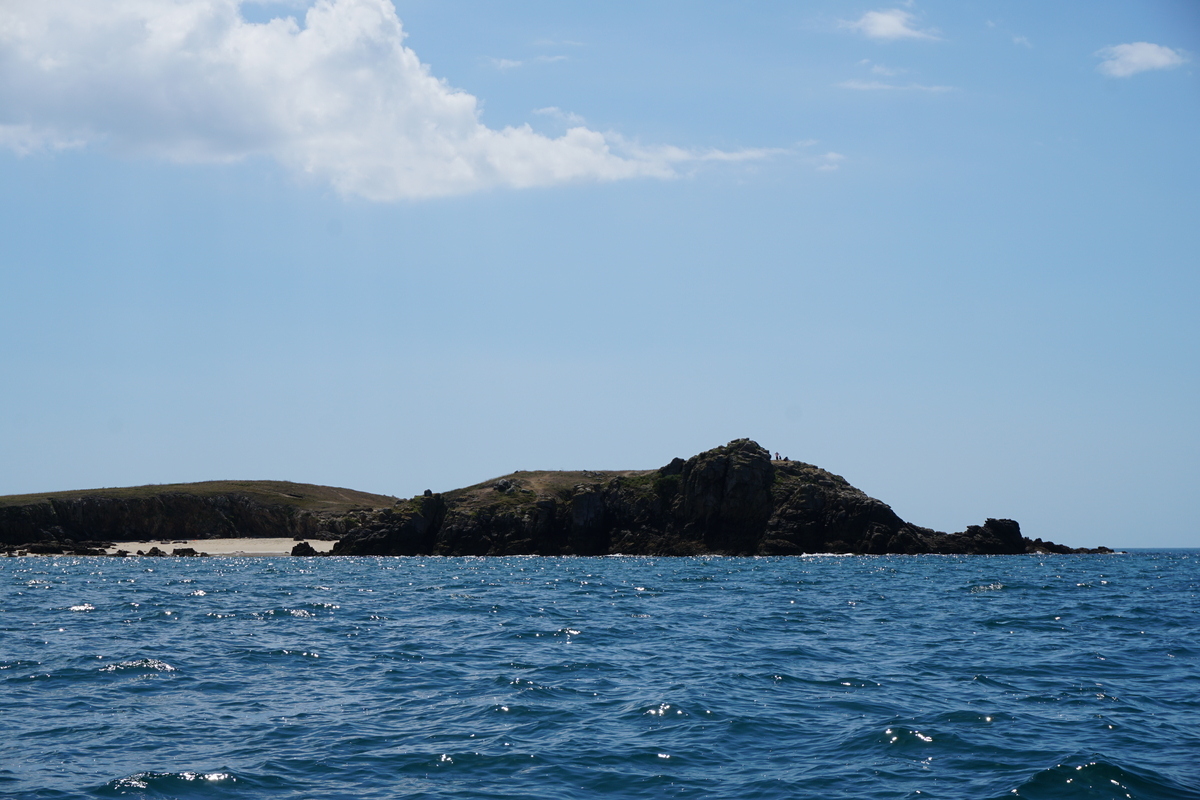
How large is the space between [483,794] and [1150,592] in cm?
5156

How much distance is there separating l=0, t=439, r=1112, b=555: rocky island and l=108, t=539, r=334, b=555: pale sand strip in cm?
416

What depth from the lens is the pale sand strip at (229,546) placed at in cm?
12775

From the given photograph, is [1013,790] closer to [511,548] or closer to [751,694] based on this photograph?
[751,694]

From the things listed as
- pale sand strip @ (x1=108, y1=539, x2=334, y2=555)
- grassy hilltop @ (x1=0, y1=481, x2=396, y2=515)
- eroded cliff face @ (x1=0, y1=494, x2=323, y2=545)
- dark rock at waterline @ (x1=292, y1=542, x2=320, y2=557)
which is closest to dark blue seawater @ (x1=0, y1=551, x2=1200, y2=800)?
dark rock at waterline @ (x1=292, y1=542, x2=320, y2=557)

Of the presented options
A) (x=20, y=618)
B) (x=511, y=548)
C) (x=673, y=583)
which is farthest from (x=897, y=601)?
(x=511, y=548)

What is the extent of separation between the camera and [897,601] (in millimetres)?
45438

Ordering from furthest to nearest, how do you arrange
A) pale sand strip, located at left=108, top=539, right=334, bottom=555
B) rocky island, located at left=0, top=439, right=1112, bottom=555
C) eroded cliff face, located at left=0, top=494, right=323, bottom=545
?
eroded cliff face, located at left=0, top=494, right=323, bottom=545
pale sand strip, located at left=108, top=539, right=334, bottom=555
rocky island, located at left=0, top=439, right=1112, bottom=555

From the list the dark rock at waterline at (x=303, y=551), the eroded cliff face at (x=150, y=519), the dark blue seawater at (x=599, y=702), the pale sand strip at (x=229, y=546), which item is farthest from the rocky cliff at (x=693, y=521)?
the dark blue seawater at (x=599, y=702)

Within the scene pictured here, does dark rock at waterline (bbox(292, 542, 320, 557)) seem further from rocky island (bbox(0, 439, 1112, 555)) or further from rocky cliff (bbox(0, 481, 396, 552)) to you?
rocky cliff (bbox(0, 481, 396, 552))

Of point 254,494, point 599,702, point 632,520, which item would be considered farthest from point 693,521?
point 599,702

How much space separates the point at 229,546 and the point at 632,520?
59.4 meters

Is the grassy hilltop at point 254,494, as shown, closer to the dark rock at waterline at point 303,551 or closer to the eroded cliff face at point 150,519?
the eroded cliff face at point 150,519

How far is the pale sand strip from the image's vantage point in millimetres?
127750

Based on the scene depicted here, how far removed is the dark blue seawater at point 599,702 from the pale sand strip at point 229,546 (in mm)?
90132
